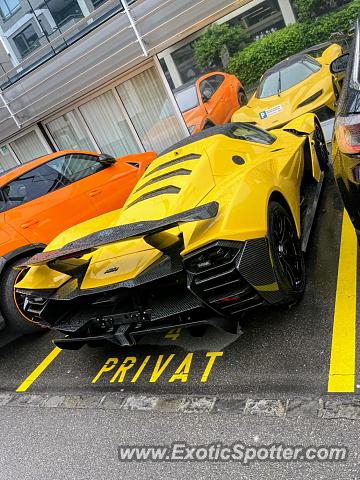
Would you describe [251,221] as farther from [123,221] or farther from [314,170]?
[314,170]

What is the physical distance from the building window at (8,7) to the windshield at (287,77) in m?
7.13

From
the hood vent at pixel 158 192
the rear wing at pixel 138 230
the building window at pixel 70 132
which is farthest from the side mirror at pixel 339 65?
the building window at pixel 70 132

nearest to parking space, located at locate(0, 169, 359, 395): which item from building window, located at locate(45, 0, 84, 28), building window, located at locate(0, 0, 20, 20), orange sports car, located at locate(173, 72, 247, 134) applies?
orange sports car, located at locate(173, 72, 247, 134)

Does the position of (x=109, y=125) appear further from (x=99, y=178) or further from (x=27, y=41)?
(x=99, y=178)

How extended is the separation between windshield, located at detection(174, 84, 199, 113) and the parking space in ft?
17.8

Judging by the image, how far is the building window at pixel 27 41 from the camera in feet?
34.6

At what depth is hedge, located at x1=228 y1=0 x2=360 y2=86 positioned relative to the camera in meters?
11.2

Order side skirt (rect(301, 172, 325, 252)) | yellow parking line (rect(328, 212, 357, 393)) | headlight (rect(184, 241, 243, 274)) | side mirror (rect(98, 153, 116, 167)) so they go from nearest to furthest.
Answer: yellow parking line (rect(328, 212, 357, 393)) → headlight (rect(184, 241, 243, 274)) → side skirt (rect(301, 172, 325, 252)) → side mirror (rect(98, 153, 116, 167))

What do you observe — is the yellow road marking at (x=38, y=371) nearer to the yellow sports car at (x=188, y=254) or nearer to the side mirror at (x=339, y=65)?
the yellow sports car at (x=188, y=254)

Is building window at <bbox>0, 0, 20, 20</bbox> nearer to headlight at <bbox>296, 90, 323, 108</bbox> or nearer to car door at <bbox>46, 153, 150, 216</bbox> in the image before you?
car door at <bbox>46, 153, 150, 216</bbox>

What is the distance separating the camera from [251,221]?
114 inches

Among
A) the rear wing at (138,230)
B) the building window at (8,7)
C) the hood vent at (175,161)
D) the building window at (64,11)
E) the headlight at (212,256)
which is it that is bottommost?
the headlight at (212,256)

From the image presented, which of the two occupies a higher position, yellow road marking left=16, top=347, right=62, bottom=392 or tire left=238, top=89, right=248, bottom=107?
tire left=238, top=89, right=248, bottom=107

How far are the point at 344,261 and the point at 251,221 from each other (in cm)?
122
